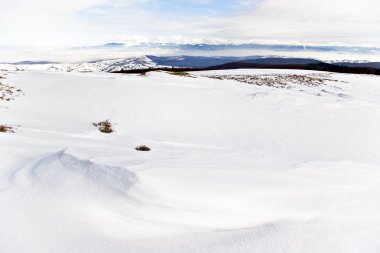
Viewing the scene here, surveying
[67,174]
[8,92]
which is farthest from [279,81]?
[67,174]

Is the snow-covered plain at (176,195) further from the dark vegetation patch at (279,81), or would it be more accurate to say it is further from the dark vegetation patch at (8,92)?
the dark vegetation patch at (279,81)

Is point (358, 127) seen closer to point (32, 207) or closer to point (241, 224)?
point (241, 224)

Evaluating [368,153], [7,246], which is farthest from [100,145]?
[368,153]

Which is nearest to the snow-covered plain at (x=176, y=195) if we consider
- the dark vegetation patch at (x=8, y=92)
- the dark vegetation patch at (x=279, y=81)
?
the dark vegetation patch at (x=8, y=92)

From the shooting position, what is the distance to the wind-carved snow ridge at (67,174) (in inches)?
236

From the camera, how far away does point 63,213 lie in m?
5.14

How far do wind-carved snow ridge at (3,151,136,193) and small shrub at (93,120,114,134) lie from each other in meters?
5.09

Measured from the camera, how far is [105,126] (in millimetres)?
13039

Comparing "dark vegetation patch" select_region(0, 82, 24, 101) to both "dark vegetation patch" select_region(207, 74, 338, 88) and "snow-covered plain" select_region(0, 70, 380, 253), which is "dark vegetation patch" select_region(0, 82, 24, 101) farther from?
"dark vegetation patch" select_region(207, 74, 338, 88)

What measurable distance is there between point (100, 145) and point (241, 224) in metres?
5.69

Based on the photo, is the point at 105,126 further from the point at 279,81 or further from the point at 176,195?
the point at 279,81

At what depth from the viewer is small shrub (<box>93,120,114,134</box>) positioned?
12328 millimetres

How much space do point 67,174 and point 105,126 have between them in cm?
675

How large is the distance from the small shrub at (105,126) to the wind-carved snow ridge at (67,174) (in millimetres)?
5092
